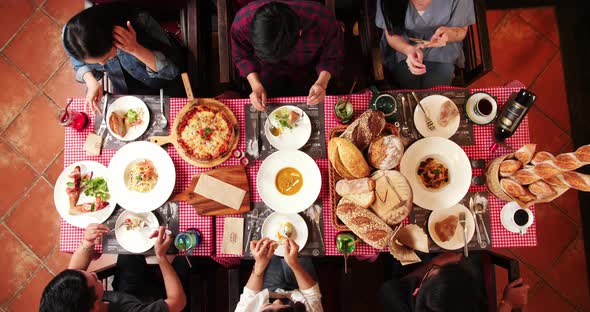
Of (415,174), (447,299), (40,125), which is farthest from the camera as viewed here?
(40,125)

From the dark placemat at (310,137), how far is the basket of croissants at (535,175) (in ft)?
3.26

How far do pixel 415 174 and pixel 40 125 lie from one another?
3.65 meters

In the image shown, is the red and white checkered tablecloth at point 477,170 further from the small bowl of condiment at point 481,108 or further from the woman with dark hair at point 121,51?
the woman with dark hair at point 121,51

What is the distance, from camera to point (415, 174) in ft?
6.77

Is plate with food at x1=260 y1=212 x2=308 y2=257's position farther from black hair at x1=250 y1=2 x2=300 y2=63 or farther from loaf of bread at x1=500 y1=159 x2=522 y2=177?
loaf of bread at x1=500 y1=159 x2=522 y2=177

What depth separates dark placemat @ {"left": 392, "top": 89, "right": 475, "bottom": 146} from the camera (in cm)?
211

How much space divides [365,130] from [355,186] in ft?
0.92

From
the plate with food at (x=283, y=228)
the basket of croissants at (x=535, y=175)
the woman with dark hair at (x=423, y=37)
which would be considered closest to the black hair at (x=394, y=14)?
the woman with dark hair at (x=423, y=37)

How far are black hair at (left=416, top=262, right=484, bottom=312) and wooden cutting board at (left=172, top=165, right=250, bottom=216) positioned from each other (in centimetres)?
109

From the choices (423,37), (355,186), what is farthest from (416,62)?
(355,186)

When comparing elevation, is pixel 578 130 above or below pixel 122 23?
below

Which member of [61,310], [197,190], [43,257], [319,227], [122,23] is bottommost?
[43,257]

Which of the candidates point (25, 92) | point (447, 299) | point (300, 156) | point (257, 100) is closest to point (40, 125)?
point (25, 92)

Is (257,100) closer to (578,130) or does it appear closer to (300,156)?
(300,156)
